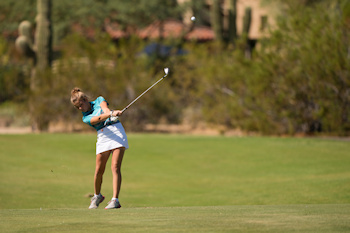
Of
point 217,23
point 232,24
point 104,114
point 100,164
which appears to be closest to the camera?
point 104,114

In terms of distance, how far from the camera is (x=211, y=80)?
2884 cm

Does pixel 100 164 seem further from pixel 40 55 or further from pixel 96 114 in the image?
pixel 40 55

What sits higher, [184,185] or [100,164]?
[100,164]

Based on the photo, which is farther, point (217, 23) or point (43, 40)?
point (217, 23)

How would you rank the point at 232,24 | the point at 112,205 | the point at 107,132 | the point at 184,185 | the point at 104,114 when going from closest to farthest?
1. the point at 104,114
2. the point at 112,205
3. the point at 107,132
4. the point at 184,185
5. the point at 232,24

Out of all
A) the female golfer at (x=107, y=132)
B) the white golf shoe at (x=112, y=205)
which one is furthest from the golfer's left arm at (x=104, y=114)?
the white golf shoe at (x=112, y=205)

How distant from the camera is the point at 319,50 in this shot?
23172 millimetres

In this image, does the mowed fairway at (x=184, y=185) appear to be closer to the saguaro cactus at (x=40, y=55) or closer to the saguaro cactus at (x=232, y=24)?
the saguaro cactus at (x=40, y=55)

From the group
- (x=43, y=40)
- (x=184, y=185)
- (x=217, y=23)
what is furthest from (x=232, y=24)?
(x=184, y=185)

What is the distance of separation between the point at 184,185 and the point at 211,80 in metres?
13.6

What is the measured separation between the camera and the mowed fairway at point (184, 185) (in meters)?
7.23

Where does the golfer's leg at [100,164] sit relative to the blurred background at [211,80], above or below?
below

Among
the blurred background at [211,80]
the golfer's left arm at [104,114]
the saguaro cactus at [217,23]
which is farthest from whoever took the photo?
the saguaro cactus at [217,23]

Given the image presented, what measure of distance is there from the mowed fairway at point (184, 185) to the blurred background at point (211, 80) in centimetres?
361
